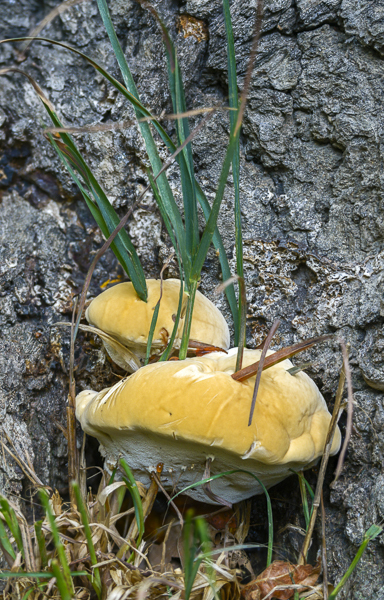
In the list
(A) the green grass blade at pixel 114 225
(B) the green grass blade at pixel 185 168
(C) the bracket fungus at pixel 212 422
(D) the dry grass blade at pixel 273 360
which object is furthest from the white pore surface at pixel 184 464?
(B) the green grass blade at pixel 185 168

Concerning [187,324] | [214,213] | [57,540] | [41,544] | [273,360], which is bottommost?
[41,544]

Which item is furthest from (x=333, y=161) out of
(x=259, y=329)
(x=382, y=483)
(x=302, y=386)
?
(x=382, y=483)

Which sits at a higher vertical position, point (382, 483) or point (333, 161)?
point (333, 161)

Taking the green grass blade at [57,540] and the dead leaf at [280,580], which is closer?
the green grass blade at [57,540]

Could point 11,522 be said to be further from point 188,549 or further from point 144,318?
point 144,318

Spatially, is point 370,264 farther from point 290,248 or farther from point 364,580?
point 364,580

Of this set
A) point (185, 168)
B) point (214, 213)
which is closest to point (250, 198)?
point (185, 168)

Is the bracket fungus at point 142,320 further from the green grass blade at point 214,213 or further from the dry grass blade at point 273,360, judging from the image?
the dry grass blade at point 273,360
